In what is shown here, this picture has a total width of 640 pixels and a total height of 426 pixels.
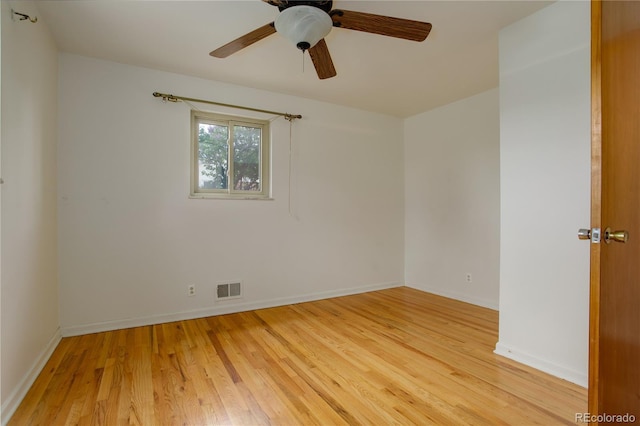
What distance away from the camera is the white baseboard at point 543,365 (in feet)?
6.28

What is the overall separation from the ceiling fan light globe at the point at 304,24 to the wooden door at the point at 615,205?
1.15 m

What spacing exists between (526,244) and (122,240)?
333cm

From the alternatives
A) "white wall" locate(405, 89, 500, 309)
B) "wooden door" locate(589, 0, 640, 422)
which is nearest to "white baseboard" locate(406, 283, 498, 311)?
"white wall" locate(405, 89, 500, 309)

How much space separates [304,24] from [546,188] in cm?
185

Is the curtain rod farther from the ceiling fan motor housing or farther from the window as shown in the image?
the ceiling fan motor housing

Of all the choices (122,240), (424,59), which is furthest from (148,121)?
(424,59)

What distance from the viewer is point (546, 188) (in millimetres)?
2084

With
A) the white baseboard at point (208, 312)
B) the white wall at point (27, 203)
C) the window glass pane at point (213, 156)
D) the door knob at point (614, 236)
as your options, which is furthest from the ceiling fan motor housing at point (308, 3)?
the white baseboard at point (208, 312)

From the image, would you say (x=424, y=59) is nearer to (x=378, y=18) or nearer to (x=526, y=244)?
(x=378, y=18)

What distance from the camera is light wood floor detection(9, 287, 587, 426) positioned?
1.63 m

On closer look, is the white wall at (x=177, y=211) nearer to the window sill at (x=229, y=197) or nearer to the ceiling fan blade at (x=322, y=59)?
the window sill at (x=229, y=197)

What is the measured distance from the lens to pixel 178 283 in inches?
122

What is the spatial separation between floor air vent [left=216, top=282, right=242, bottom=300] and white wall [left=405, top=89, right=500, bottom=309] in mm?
2455

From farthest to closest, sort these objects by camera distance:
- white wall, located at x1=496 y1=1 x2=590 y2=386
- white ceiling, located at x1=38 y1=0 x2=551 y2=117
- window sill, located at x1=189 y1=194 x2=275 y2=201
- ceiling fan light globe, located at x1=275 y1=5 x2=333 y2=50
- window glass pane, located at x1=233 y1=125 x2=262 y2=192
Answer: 1. window glass pane, located at x1=233 y1=125 x2=262 y2=192
2. window sill, located at x1=189 y1=194 x2=275 y2=201
3. white ceiling, located at x1=38 y1=0 x2=551 y2=117
4. white wall, located at x1=496 y1=1 x2=590 y2=386
5. ceiling fan light globe, located at x1=275 y1=5 x2=333 y2=50
